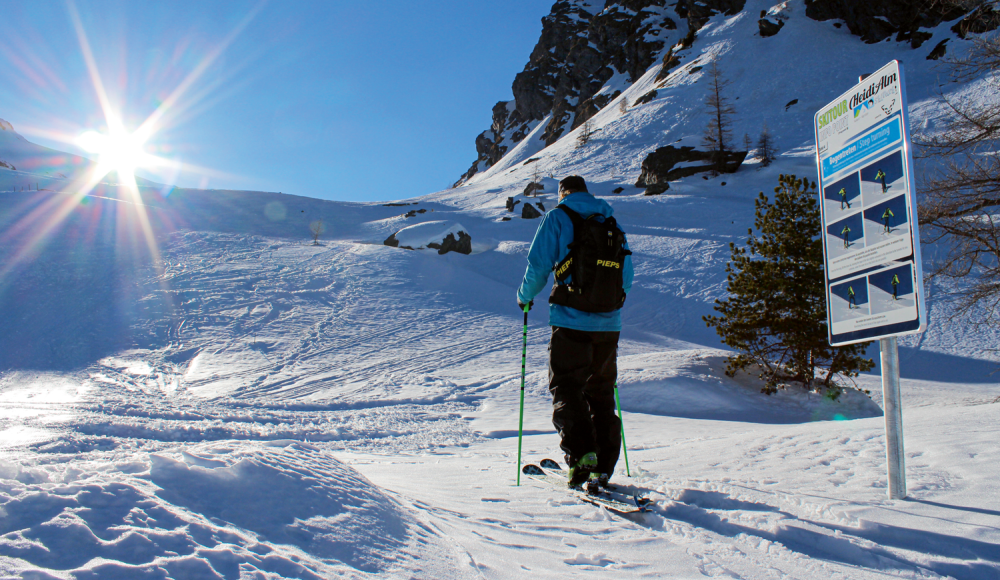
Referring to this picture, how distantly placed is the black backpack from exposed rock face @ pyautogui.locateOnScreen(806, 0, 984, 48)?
55.5m

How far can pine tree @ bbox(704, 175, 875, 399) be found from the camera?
895 centimetres

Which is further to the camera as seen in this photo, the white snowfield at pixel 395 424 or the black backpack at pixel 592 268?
the black backpack at pixel 592 268

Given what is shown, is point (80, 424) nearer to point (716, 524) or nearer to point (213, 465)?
point (213, 465)

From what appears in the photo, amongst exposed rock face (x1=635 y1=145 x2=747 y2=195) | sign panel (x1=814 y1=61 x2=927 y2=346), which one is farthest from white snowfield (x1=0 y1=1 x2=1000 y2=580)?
exposed rock face (x1=635 y1=145 x2=747 y2=195)

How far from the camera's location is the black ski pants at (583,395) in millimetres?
3242

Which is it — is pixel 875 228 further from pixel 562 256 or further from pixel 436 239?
pixel 436 239

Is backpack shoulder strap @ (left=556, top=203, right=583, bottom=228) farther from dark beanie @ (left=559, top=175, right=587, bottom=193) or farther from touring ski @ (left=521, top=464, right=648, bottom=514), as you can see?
touring ski @ (left=521, top=464, right=648, bottom=514)

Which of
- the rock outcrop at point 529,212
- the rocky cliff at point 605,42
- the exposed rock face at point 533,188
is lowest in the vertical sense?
the rock outcrop at point 529,212

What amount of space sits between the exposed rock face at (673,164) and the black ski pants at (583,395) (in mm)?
31791

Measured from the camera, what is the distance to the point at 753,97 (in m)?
43.8

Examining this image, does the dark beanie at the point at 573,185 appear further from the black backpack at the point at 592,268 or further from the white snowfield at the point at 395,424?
the white snowfield at the point at 395,424

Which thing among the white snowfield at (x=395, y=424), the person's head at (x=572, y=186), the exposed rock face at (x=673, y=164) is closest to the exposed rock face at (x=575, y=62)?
the exposed rock face at (x=673, y=164)

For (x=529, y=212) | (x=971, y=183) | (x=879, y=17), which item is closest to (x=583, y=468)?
(x=971, y=183)

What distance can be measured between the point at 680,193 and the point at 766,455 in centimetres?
2988
